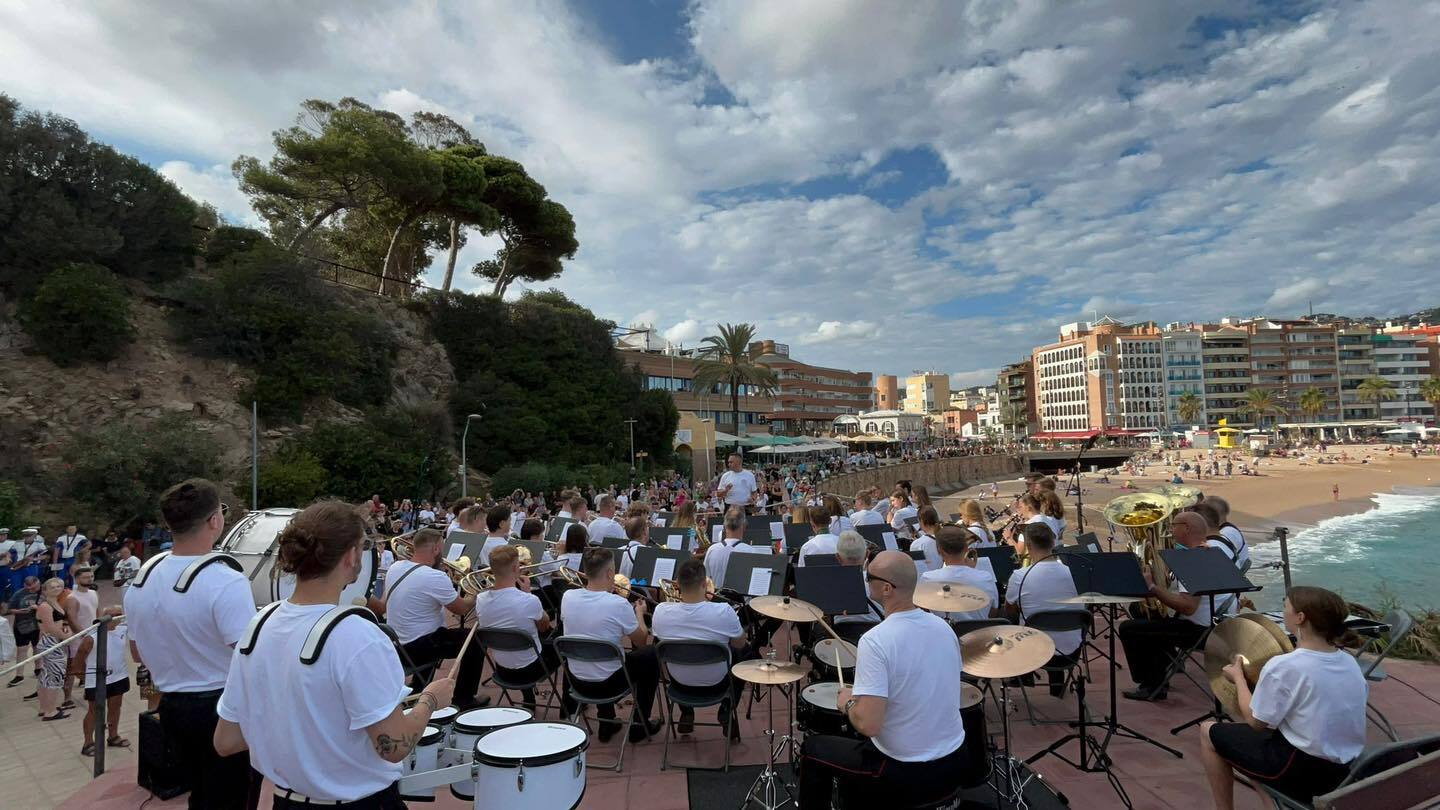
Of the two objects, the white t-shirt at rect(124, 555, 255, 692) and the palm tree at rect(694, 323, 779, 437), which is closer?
the white t-shirt at rect(124, 555, 255, 692)

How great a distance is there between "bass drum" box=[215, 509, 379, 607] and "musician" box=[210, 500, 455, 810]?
556cm

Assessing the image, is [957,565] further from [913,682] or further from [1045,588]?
[913,682]

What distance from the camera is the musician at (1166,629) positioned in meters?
5.50

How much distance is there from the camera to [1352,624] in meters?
3.83

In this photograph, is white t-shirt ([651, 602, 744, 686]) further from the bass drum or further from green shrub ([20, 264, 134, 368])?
green shrub ([20, 264, 134, 368])

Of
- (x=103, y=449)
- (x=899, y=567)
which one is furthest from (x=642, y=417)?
(x=899, y=567)

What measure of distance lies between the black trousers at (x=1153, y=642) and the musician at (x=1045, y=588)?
0.97 metres

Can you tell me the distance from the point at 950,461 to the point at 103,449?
187 feet

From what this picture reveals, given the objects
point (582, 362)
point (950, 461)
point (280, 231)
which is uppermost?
point (280, 231)

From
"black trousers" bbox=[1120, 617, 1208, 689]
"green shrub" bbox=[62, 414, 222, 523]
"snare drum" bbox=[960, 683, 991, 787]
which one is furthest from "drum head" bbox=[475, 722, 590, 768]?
"green shrub" bbox=[62, 414, 222, 523]

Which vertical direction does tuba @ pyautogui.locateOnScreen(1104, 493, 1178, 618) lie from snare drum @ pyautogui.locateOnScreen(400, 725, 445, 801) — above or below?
above

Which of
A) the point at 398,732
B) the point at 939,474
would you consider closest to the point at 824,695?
the point at 398,732

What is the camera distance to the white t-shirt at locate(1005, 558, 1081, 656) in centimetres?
524

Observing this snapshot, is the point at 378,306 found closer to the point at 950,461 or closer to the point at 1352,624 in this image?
the point at 1352,624
